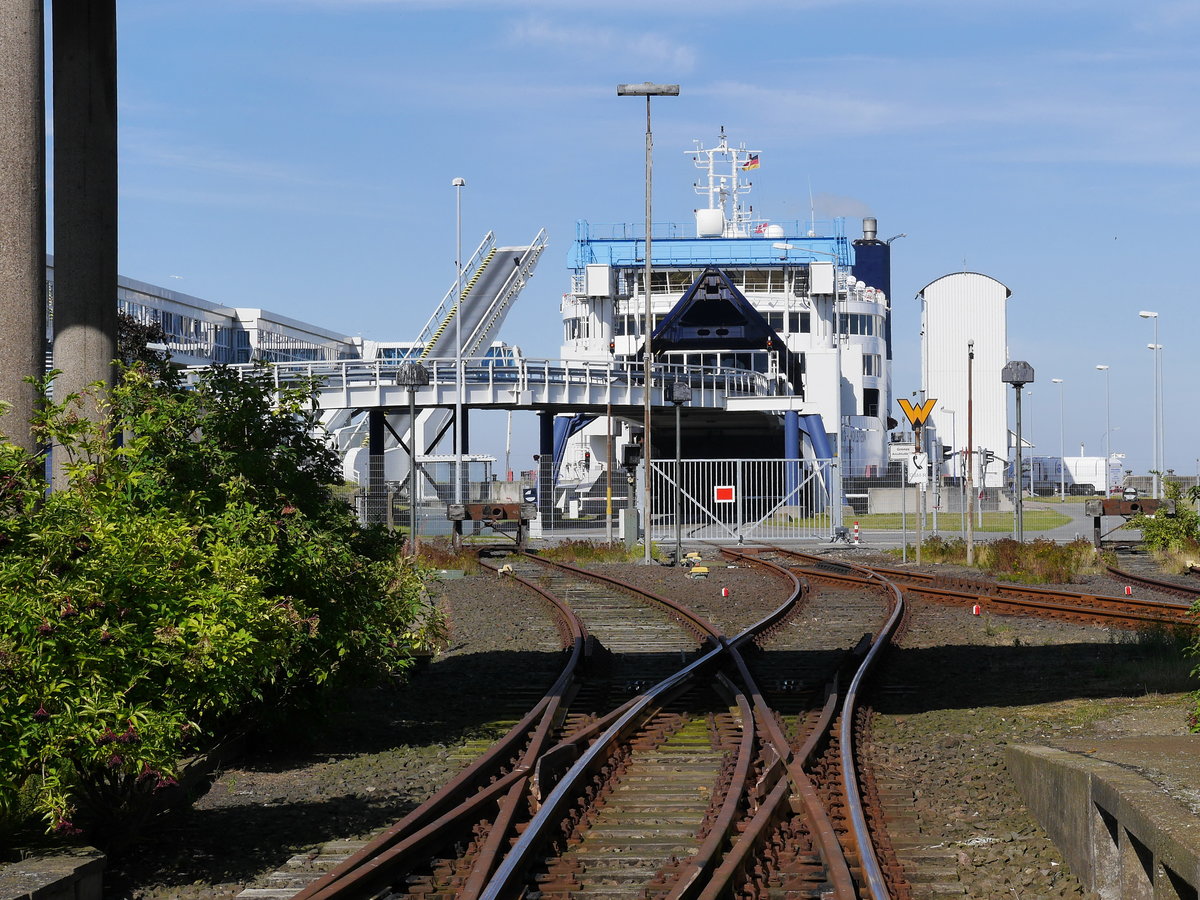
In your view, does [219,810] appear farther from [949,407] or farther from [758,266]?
[949,407]

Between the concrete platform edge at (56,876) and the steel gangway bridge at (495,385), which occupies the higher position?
the steel gangway bridge at (495,385)

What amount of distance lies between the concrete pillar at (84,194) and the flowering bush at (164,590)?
0.55 metres

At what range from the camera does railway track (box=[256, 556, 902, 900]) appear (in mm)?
6762

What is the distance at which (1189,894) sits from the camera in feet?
19.8

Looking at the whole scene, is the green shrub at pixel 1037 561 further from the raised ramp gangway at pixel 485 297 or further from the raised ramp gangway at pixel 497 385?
the raised ramp gangway at pixel 485 297

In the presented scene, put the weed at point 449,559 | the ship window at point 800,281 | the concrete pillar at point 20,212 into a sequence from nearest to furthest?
the concrete pillar at point 20,212
the weed at point 449,559
the ship window at point 800,281

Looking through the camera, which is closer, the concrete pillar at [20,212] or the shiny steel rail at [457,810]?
the shiny steel rail at [457,810]

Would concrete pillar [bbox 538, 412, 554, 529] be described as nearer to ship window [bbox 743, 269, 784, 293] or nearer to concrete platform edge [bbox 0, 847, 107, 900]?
ship window [bbox 743, 269, 784, 293]

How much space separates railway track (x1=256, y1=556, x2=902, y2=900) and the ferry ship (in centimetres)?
5076

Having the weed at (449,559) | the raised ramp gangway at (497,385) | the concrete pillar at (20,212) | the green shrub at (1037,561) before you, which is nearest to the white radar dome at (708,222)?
the raised ramp gangway at (497,385)

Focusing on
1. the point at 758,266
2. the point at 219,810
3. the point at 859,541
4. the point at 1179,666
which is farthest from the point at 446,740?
the point at 758,266

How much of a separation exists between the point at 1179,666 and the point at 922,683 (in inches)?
98.6

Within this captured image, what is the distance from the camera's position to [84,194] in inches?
435

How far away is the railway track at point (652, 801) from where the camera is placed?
266 inches
